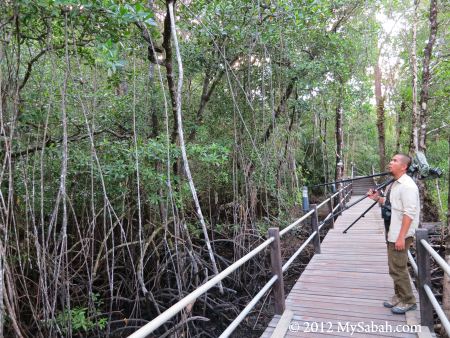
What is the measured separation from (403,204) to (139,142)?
2912 mm

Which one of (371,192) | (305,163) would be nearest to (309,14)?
(371,192)

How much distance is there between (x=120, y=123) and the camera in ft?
15.0

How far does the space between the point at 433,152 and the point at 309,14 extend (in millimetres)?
10368

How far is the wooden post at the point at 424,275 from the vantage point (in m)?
2.26

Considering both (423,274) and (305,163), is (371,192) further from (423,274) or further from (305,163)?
(305,163)

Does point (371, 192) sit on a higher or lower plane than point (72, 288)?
higher

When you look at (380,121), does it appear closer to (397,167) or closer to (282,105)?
(282,105)

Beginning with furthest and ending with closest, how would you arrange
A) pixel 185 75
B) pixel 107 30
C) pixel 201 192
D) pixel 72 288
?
pixel 201 192 → pixel 185 75 → pixel 72 288 → pixel 107 30

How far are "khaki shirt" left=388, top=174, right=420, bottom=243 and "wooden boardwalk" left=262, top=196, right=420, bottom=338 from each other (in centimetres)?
70

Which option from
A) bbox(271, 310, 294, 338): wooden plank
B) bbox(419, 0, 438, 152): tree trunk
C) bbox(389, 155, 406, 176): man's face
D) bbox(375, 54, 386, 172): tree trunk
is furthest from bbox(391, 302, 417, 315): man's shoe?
bbox(375, 54, 386, 172): tree trunk

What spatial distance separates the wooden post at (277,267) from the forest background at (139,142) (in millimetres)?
635

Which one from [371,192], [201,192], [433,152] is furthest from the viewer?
[433,152]

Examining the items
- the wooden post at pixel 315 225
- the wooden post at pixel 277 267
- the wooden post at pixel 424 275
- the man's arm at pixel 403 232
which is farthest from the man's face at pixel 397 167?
the wooden post at pixel 315 225

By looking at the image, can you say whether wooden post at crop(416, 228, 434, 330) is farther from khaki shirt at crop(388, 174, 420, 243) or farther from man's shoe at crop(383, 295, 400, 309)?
man's shoe at crop(383, 295, 400, 309)
